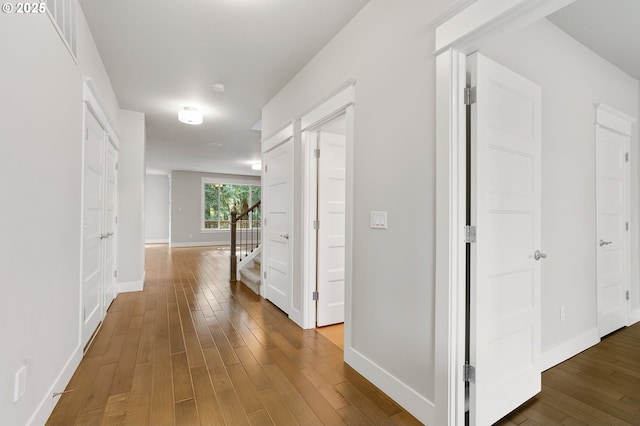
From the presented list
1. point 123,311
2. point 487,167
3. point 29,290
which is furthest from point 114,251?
point 487,167

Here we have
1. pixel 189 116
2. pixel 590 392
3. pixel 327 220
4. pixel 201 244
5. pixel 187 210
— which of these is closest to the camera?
pixel 590 392

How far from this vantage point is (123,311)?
3.53 metres

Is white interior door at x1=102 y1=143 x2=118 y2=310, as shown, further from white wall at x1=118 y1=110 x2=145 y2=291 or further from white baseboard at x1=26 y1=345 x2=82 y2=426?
white baseboard at x1=26 y1=345 x2=82 y2=426

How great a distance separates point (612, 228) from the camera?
Answer: 2.81m

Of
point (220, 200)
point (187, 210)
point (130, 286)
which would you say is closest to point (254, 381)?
point (130, 286)

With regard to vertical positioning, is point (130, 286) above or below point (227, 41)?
below

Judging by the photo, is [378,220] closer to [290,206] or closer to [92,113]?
[290,206]

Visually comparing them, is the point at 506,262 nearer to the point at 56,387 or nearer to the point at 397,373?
the point at 397,373

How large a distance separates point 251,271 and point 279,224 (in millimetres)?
1760

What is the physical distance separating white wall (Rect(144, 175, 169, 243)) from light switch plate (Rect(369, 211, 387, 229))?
11.2m

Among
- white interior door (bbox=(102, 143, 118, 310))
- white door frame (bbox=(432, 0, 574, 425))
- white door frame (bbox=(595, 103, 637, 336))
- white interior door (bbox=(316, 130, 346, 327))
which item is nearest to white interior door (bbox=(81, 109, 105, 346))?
white interior door (bbox=(102, 143, 118, 310))

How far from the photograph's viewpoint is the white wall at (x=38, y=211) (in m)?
Result: 1.25

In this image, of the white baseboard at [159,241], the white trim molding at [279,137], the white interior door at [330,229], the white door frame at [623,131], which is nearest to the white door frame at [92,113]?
the white trim molding at [279,137]

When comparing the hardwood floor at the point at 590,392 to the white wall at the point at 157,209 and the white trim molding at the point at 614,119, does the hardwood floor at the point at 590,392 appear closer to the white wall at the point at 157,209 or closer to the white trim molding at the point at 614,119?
the white trim molding at the point at 614,119
